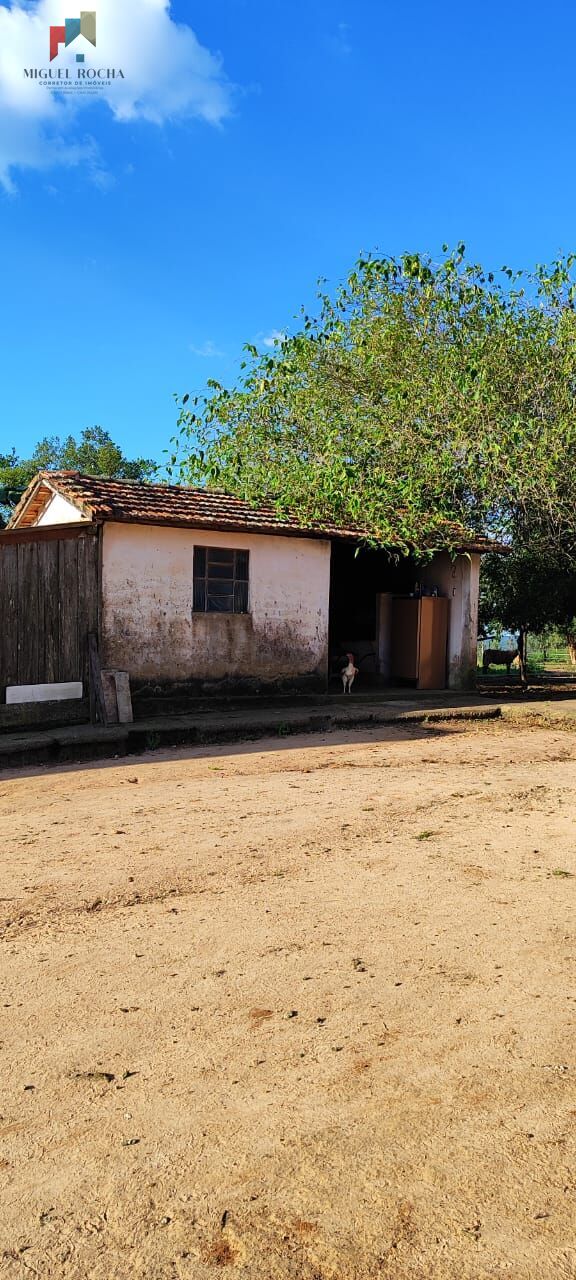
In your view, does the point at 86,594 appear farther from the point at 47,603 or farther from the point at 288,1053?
the point at 288,1053

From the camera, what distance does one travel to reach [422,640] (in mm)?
16281

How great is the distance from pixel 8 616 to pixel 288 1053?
349 inches

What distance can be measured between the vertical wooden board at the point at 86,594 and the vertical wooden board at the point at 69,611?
2.5 inches

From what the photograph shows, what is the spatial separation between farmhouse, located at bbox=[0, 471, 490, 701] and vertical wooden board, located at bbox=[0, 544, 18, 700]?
0.5 inches

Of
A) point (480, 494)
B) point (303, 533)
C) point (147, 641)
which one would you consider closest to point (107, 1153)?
point (147, 641)

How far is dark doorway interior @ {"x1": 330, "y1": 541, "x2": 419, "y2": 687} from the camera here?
17.6 m

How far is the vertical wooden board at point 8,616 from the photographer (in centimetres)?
1093

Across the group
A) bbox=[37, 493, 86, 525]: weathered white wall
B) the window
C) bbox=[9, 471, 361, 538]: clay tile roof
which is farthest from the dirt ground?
bbox=[37, 493, 86, 525]: weathered white wall

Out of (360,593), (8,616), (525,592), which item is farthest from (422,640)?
(8,616)

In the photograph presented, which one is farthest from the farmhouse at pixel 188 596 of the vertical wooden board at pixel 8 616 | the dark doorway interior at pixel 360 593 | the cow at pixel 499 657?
the cow at pixel 499 657

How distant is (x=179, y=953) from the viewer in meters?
3.95

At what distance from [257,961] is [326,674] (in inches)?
433

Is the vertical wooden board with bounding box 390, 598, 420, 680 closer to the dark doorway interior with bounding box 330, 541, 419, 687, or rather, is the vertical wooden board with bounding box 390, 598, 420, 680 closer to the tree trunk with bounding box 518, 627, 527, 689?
the dark doorway interior with bounding box 330, 541, 419, 687

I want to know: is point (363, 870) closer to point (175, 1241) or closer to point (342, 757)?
point (175, 1241)
